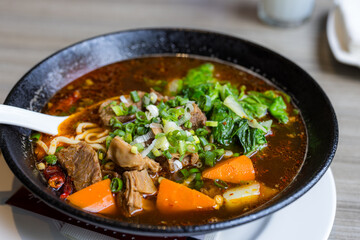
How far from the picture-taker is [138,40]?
2707mm

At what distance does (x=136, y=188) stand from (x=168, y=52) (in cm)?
130

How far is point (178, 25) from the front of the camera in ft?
12.7

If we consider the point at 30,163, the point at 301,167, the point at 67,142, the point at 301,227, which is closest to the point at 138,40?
the point at 67,142

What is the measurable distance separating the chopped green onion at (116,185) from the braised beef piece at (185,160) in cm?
26

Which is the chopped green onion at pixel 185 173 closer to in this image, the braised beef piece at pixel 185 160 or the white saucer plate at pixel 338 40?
the braised beef piece at pixel 185 160

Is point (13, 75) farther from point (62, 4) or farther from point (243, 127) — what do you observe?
point (243, 127)

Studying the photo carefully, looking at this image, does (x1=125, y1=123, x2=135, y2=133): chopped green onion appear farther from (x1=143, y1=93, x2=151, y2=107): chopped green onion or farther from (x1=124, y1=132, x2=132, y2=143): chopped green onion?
(x1=143, y1=93, x2=151, y2=107): chopped green onion

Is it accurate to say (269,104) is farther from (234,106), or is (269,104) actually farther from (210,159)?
(210,159)

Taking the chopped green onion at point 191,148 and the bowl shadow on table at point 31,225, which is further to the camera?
the chopped green onion at point 191,148

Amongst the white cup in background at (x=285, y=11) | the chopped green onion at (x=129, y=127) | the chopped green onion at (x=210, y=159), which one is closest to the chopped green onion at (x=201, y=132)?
the chopped green onion at (x=210, y=159)

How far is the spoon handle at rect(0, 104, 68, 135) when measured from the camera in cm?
181

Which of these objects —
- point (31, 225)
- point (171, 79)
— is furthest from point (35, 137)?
point (171, 79)

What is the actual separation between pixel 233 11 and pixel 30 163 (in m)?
2.98

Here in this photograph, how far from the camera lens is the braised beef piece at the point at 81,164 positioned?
5.86ft
